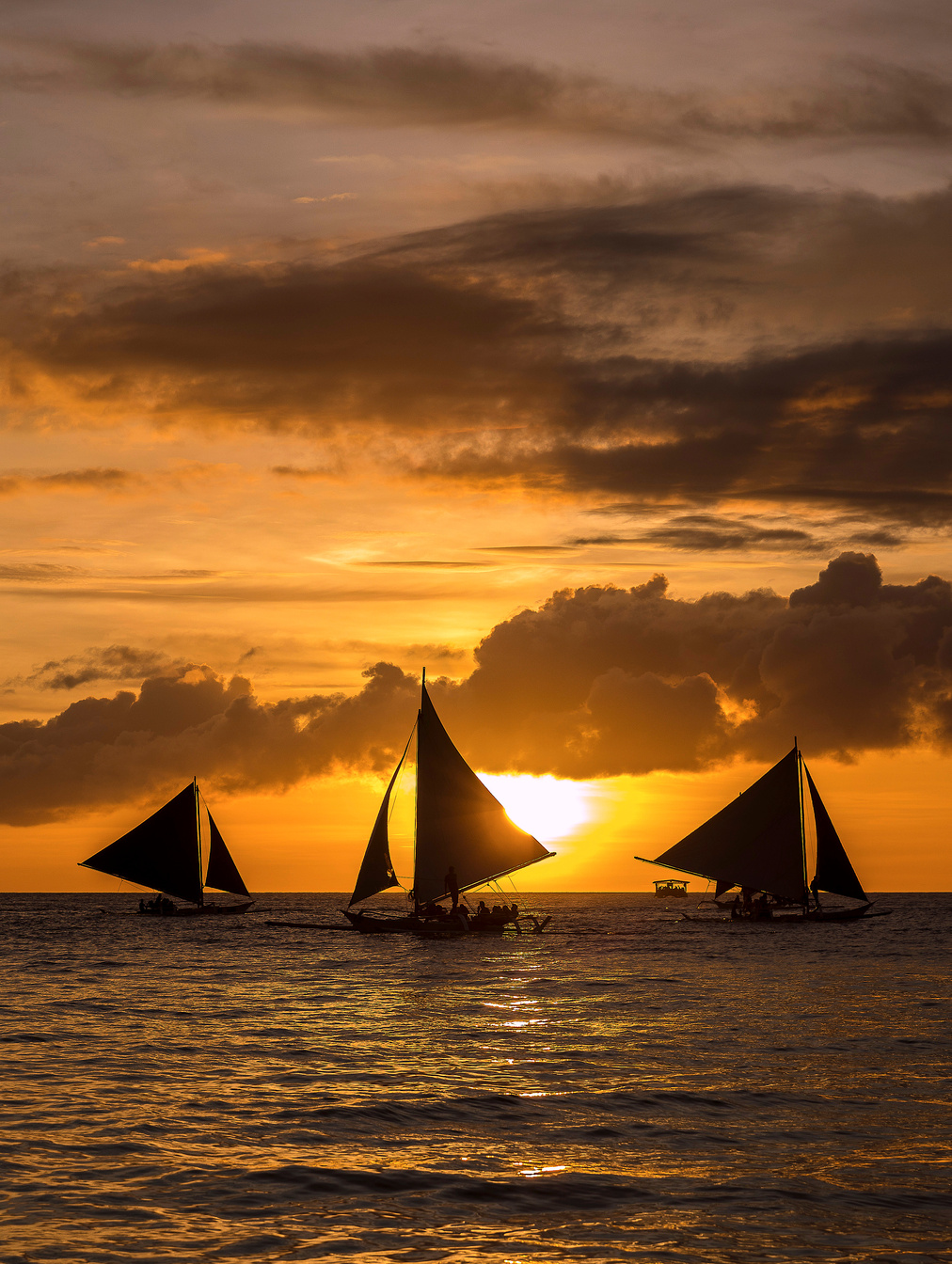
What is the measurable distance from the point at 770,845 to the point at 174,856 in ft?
179

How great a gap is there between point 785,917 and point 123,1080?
81.7 meters

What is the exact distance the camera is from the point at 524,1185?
61.0ft

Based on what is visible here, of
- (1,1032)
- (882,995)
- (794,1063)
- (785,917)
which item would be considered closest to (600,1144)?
(794,1063)

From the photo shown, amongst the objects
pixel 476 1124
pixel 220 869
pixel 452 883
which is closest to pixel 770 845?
pixel 452 883

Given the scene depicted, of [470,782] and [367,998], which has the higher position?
[470,782]

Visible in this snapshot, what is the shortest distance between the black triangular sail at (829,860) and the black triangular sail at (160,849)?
54144 mm

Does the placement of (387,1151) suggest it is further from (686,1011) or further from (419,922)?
(419,922)

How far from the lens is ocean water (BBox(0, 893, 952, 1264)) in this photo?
53.1 ft

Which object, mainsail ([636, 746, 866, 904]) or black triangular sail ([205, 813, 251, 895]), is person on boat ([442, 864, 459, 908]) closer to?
mainsail ([636, 746, 866, 904])

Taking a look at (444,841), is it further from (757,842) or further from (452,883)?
(757,842)

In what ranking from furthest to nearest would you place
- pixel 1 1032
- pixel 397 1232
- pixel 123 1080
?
1. pixel 1 1032
2. pixel 123 1080
3. pixel 397 1232

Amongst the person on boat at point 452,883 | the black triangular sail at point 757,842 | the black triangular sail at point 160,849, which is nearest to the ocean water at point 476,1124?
the person on boat at point 452,883

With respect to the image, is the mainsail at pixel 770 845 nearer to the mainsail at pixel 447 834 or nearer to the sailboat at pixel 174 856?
the mainsail at pixel 447 834

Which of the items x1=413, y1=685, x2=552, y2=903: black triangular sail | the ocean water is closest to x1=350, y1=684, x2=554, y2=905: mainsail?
x1=413, y1=685, x2=552, y2=903: black triangular sail
